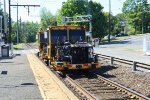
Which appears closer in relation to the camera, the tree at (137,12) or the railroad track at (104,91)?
the railroad track at (104,91)

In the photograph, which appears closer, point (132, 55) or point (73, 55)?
point (73, 55)

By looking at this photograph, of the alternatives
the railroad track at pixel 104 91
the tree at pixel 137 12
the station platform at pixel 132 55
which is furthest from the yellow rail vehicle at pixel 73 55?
the tree at pixel 137 12

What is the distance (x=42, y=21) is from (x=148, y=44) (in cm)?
10767

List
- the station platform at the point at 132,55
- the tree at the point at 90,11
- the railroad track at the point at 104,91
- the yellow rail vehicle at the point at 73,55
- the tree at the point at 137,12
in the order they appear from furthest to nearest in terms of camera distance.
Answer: the tree at the point at 137,12, the tree at the point at 90,11, the station platform at the point at 132,55, the yellow rail vehicle at the point at 73,55, the railroad track at the point at 104,91

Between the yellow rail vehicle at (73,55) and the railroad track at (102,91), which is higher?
the yellow rail vehicle at (73,55)

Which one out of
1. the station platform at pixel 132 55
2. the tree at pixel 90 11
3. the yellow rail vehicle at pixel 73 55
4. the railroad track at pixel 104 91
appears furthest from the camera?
the tree at pixel 90 11

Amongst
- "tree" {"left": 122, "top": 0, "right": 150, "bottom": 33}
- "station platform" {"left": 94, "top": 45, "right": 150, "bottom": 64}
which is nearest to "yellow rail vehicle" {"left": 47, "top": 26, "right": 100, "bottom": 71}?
"station platform" {"left": 94, "top": 45, "right": 150, "bottom": 64}

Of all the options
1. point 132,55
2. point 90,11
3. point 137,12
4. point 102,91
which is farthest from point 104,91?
point 137,12

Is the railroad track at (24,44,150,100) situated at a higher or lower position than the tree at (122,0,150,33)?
lower

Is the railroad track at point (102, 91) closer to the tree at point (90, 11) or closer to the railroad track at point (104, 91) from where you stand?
the railroad track at point (104, 91)

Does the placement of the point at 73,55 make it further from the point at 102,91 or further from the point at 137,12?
the point at 137,12

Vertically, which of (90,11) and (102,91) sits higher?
(90,11)

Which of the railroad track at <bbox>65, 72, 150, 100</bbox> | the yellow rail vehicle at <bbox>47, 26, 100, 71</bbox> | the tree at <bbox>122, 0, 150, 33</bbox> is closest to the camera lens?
the railroad track at <bbox>65, 72, 150, 100</bbox>

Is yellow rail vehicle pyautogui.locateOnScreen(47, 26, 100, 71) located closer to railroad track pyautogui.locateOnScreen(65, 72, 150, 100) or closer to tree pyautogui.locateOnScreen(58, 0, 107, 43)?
railroad track pyautogui.locateOnScreen(65, 72, 150, 100)
